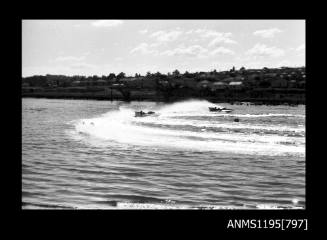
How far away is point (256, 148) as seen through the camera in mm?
22156

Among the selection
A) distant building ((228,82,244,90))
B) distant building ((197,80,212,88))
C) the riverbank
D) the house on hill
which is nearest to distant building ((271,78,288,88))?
distant building ((228,82,244,90))

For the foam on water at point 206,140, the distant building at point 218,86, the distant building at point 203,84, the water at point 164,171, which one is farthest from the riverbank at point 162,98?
→ the water at point 164,171

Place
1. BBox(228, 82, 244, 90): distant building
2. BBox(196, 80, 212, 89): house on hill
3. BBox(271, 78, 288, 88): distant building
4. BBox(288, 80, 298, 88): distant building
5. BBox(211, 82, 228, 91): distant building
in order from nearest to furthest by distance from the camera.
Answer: BBox(288, 80, 298, 88): distant building → BBox(271, 78, 288, 88): distant building → BBox(228, 82, 244, 90): distant building → BBox(211, 82, 228, 91): distant building → BBox(196, 80, 212, 89): house on hill

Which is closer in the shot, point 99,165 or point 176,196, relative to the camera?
point 176,196

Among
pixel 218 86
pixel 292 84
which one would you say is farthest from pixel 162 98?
pixel 292 84

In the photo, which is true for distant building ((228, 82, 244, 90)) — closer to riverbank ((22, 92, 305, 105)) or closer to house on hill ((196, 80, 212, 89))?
house on hill ((196, 80, 212, 89))

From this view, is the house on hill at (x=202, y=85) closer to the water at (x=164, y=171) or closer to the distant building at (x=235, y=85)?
the distant building at (x=235, y=85)

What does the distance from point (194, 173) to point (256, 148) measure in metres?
7.06

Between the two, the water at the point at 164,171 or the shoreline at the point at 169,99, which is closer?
the water at the point at 164,171

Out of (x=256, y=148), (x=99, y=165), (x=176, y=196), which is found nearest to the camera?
(x=176, y=196)

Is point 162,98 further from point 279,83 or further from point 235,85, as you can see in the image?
point 279,83
